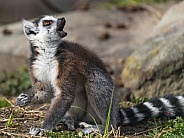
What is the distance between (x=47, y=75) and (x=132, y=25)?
6558 millimetres

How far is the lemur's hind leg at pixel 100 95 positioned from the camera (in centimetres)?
624

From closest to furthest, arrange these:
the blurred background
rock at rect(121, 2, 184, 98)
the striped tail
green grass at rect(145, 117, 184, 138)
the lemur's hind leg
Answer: green grass at rect(145, 117, 184, 138), the lemur's hind leg, the striped tail, rock at rect(121, 2, 184, 98), the blurred background

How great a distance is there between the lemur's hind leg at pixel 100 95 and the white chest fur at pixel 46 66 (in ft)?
1.29

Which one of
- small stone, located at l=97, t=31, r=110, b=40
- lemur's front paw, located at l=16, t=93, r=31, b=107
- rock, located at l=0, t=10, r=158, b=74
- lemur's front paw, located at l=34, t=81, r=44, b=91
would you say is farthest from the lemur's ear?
small stone, located at l=97, t=31, r=110, b=40

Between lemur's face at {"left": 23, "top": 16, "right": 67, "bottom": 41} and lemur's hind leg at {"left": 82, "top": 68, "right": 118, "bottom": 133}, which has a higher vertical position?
lemur's face at {"left": 23, "top": 16, "right": 67, "bottom": 41}

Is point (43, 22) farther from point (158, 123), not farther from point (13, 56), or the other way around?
point (13, 56)

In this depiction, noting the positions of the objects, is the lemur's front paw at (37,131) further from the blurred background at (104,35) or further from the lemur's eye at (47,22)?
the blurred background at (104,35)

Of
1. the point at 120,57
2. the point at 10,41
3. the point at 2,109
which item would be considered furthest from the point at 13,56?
the point at 2,109

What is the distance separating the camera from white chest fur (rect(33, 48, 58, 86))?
620 cm

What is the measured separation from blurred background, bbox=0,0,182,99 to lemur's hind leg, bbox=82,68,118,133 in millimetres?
3157

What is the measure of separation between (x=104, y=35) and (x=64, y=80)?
5872 mm

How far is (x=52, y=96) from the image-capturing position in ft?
20.8

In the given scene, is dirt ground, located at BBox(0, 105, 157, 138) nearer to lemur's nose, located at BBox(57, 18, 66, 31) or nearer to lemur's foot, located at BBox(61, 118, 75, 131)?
lemur's foot, located at BBox(61, 118, 75, 131)

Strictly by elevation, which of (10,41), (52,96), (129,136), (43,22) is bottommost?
(129,136)
